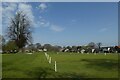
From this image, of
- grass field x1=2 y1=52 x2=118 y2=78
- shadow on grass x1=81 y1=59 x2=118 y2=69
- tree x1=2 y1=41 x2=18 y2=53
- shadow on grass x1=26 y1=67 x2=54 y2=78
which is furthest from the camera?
tree x1=2 y1=41 x2=18 y2=53

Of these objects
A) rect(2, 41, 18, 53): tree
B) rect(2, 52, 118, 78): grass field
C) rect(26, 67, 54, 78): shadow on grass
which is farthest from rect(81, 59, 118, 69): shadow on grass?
rect(2, 41, 18, 53): tree

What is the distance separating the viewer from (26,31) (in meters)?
108

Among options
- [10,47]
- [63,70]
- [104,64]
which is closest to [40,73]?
[63,70]

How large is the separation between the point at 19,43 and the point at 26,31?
5.41 metres

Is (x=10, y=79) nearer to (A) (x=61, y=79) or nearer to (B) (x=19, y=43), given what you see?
(A) (x=61, y=79)

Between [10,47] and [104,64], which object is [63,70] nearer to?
[104,64]

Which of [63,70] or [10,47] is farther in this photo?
[10,47]

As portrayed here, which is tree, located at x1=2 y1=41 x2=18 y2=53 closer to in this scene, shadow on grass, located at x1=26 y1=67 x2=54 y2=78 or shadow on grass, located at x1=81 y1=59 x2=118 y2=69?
shadow on grass, located at x1=81 y1=59 x2=118 y2=69

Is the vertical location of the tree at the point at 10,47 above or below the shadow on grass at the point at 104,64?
above

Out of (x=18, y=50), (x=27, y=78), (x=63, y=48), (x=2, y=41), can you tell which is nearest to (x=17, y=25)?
(x=18, y=50)

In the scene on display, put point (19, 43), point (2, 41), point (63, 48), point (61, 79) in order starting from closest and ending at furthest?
point (61, 79)
point (19, 43)
point (2, 41)
point (63, 48)

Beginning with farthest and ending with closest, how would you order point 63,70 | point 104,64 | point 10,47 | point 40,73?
point 10,47 < point 104,64 < point 63,70 < point 40,73

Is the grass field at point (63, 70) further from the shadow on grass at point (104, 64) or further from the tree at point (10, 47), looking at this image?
the tree at point (10, 47)

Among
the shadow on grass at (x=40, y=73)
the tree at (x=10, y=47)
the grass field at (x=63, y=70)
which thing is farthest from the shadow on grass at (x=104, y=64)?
the tree at (x=10, y=47)
